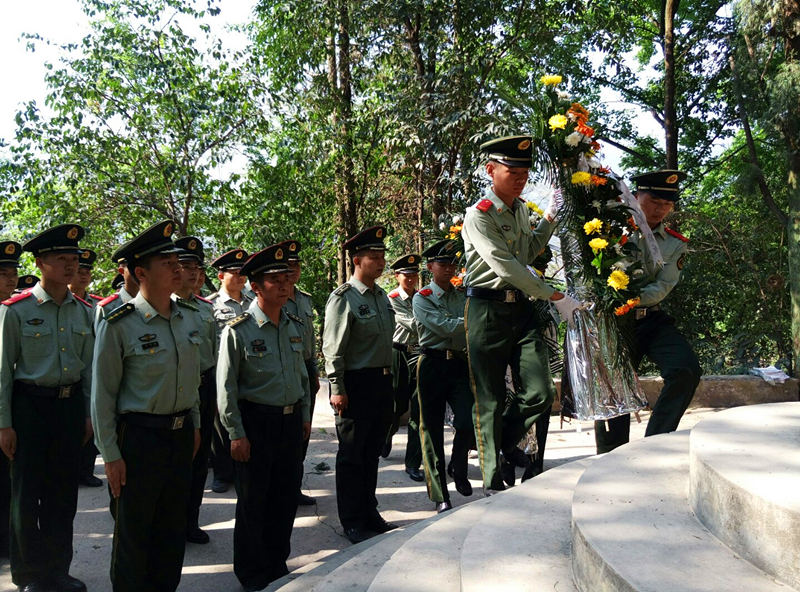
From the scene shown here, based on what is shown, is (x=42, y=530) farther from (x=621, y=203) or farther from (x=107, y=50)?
(x=107, y=50)

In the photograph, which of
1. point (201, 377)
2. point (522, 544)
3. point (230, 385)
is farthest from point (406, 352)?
point (522, 544)

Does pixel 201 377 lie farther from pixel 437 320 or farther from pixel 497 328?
pixel 497 328

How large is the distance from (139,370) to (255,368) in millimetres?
958

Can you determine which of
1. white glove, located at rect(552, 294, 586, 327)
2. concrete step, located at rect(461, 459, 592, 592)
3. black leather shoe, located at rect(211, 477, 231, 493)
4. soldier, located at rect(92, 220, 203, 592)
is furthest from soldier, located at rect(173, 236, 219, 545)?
concrete step, located at rect(461, 459, 592, 592)

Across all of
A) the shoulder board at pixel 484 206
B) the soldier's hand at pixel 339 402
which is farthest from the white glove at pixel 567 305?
the soldier's hand at pixel 339 402

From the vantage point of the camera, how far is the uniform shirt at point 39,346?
178 inches

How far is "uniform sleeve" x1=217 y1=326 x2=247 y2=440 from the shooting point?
14.4ft

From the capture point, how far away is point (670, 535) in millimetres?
2574

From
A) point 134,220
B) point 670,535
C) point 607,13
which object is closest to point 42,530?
point 670,535

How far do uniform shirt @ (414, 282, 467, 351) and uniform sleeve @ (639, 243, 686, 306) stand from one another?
1.54 meters

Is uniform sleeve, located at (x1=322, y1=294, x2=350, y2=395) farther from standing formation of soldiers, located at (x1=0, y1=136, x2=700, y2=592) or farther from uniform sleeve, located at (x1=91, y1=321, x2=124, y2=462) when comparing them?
uniform sleeve, located at (x1=91, y1=321, x2=124, y2=462)

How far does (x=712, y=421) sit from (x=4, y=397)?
4.02 metres

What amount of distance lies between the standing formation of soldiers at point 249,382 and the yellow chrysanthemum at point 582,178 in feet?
0.90

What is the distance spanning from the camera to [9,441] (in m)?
4.45
